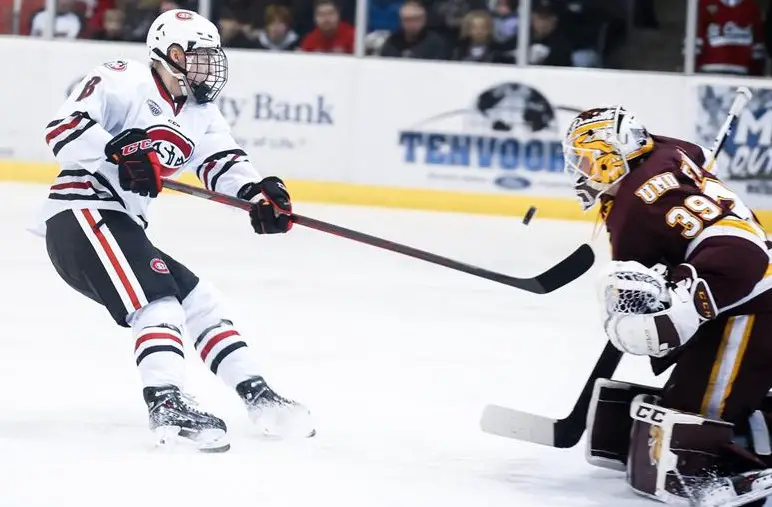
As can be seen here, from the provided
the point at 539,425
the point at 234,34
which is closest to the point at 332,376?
the point at 539,425

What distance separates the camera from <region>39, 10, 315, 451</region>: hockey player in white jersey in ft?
10.1

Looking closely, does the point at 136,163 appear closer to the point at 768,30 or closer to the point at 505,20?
the point at 505,20

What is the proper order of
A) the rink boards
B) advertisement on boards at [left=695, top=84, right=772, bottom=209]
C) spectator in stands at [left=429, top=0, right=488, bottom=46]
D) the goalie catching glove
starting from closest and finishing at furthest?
the goalie catching glove, advertisement on boards at [left=695, top=84, right=772, bottom=209], the rink boards, spectator in stands at [left=429, top=0, right=488, bottom=46]

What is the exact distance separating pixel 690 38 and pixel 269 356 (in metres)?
4.20

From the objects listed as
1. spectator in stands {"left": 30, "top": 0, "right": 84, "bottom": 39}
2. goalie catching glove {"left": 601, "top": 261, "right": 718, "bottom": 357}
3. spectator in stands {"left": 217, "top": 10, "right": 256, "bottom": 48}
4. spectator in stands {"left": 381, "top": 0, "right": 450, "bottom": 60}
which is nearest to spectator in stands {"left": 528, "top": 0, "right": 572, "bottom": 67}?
spectator in stands {"left": 381, "top": 0, "right": 450, "bottom": 60}

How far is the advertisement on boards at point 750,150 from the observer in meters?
7.18

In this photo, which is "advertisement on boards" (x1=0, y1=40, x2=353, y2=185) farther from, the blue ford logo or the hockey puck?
the hockey puck

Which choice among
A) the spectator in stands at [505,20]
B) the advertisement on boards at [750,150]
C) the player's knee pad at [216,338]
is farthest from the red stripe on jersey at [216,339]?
the spectator in stands at [505,20]

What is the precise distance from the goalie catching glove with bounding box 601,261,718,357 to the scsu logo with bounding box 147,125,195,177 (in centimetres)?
116

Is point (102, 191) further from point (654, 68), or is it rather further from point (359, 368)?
point (654, 68)

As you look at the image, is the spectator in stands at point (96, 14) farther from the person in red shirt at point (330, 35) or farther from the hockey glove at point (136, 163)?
the hockey glove at point (136, 163)

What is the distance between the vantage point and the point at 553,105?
7512 mm

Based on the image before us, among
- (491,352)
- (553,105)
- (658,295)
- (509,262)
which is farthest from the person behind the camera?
(553,105)

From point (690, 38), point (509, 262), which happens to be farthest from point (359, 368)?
point (690, 38)
